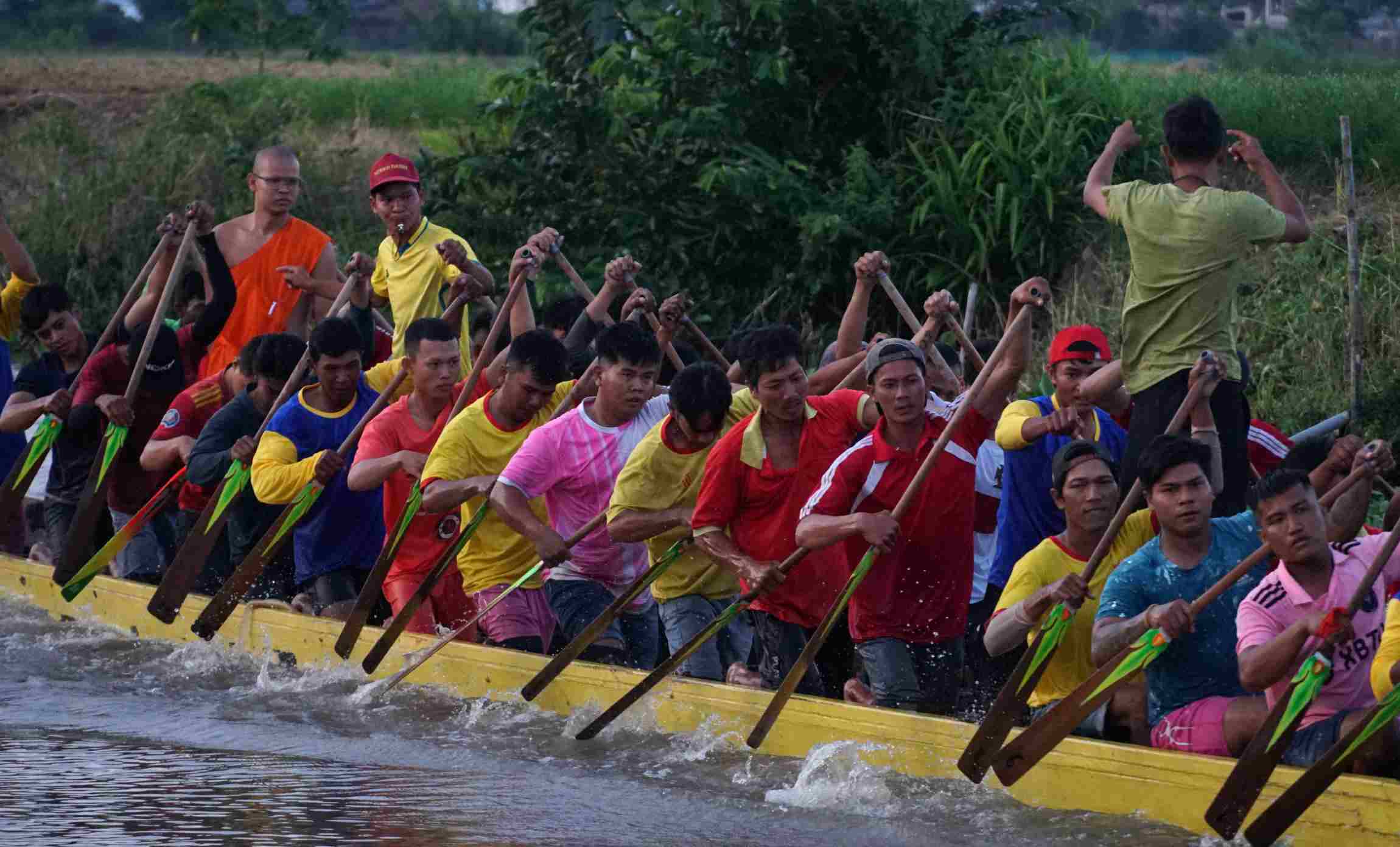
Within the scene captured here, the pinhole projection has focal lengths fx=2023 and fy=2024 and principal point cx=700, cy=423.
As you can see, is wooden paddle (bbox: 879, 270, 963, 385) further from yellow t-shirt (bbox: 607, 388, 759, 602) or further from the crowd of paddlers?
yellow t-shirt (bbox: 607, 388, 759, 602)

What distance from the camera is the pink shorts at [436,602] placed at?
7.76m

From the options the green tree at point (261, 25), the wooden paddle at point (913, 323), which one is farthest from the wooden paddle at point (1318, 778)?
the green tree at point (261, 25)

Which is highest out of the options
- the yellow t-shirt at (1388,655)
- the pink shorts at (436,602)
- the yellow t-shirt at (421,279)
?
the yellow t-shirt at (421,279)

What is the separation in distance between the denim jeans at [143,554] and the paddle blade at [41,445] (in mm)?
445

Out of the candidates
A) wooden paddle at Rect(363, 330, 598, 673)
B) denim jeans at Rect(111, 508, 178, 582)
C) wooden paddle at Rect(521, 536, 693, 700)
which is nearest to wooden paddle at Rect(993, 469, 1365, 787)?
wooden paddle at Rect(521, 536, 693, 700)

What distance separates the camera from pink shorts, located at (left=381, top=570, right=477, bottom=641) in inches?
306

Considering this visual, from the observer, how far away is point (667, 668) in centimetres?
657

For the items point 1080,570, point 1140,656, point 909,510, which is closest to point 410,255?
point 909,510

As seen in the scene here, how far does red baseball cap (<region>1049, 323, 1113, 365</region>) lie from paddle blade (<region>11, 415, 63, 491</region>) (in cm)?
493

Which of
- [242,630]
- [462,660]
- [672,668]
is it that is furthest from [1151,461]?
[242,630]

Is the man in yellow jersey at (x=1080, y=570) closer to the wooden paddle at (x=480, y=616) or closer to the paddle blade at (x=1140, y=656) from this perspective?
the paddle blade at (x=1140, y=656)

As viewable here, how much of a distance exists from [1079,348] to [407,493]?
259cm

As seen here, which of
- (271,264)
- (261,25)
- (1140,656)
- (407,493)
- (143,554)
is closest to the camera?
(1140,656)

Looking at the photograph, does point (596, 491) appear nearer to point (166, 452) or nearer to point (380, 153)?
point (166, 452)
